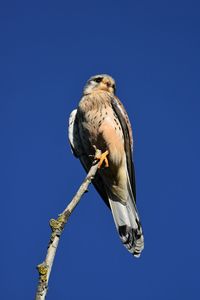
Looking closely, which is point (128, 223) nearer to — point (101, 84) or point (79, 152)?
point (79, 152)

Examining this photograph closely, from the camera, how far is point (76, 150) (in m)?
4.84

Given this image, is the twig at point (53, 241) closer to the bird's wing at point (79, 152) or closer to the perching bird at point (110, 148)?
the perching bird at point (110, 148)

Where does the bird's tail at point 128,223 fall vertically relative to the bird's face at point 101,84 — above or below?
below

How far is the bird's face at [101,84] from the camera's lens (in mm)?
5184

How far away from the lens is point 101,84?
5219 mm

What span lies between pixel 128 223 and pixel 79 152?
3.02ft

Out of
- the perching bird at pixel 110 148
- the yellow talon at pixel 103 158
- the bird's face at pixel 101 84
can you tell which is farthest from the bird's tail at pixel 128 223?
the bird's face at pixel 101 84

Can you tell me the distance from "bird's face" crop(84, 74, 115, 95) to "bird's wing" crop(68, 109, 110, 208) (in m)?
0.39

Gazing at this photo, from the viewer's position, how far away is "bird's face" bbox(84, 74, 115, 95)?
5.18m

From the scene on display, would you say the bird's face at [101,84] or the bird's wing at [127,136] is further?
the bird's face at [101,84]

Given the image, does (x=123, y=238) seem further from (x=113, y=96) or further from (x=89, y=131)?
(x=113, y=96)

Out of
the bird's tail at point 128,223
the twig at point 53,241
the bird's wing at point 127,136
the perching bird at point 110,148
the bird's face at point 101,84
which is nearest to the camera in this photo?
the twig at point 53,241

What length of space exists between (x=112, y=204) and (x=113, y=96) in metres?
1.14

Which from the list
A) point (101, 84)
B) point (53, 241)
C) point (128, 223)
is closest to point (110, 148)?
point (128, 223)
